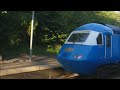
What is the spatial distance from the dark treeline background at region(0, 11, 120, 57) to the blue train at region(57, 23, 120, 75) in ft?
1.10

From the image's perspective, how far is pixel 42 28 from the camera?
35.7 ft

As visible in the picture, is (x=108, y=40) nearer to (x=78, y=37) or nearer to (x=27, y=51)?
(x=78, y=37)

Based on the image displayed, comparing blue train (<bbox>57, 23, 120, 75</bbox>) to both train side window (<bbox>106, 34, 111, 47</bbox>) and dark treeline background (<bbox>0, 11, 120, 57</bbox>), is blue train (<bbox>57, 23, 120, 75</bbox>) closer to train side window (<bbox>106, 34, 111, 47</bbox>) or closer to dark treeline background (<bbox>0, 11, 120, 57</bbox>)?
train side window (<bbox>106, 34, 111, 47</bbox>)

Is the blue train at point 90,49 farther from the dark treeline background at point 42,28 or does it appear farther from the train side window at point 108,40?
the dark treeline background at point 42,28

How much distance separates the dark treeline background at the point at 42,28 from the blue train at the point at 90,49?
0.33m

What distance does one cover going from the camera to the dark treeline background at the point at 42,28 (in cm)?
1033

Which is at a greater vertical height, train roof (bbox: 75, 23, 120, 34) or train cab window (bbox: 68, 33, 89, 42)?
train roof (bbox: 75, 23, 120, 34)

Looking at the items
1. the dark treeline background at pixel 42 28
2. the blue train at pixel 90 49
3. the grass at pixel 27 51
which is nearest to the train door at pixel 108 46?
the blue train at pixel 90 49

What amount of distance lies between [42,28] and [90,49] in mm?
2265

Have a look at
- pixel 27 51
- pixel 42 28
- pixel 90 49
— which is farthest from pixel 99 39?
pixel 27 51

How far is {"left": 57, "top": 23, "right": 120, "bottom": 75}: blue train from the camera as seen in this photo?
31.7ft

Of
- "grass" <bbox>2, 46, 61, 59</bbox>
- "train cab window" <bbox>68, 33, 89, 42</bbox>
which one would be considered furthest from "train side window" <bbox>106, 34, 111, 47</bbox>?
"grass" <bbox>2, 46, 61, 59</bbox>
